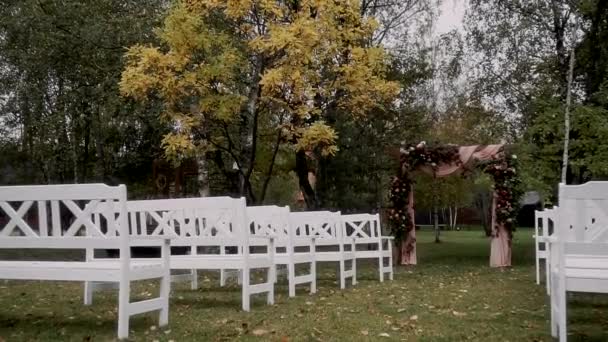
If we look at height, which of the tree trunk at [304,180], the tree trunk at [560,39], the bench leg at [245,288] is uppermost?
the tree trunk at [560,39]

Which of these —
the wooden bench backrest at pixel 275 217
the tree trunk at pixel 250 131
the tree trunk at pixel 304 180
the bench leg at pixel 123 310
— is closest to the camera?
the bench leg at pixel 123 310

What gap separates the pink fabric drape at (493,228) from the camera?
46.9 feet

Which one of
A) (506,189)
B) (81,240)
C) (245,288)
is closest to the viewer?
(81,240)

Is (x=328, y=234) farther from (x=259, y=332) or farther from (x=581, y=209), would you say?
(x=581, y=209)

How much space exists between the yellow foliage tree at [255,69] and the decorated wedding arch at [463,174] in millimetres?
2102

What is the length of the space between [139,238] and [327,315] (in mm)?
1782

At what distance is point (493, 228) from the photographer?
14.4 meters

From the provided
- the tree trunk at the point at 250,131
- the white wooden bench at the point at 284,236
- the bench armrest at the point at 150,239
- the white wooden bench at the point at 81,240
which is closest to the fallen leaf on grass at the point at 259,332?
the white wooden bench at the point at 81,240

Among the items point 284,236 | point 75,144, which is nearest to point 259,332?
point 284,236

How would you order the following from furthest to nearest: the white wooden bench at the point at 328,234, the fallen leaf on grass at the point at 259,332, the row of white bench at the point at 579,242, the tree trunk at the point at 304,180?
the tree trunk at the point at 304,180
the white wooden bench at the point at 328,234
the fallen leaf on grass at the point at 259,332
the row of white bench at the point at 579,242

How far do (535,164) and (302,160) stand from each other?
17.9ft

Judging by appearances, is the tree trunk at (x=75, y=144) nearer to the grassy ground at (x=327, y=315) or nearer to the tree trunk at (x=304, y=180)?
the tree trunk at (x=304, y=180)

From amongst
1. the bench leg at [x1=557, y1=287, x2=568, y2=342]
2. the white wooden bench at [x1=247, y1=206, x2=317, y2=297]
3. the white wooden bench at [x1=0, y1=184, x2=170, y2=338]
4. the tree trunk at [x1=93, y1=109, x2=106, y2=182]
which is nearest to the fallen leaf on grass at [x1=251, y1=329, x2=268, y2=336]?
the white wooden bench at [x1=0, y1=184, x2=170, y2=338]

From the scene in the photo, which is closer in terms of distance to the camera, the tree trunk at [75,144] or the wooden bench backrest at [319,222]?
the wooden bench backrest at [319,222]
